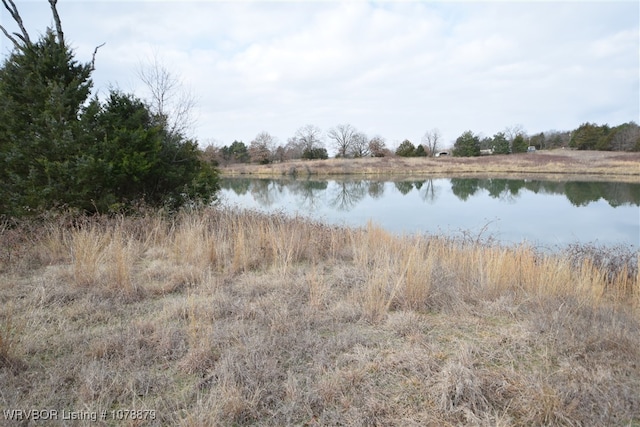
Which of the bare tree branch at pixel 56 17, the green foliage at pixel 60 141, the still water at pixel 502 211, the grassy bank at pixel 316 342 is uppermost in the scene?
the bare tree branch at pixel 56 17

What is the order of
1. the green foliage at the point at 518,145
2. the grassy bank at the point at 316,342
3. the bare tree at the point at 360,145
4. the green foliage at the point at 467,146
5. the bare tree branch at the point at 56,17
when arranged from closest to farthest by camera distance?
1. the grassy bank at the point at 316,342
2. the bare tree branch at the point at 56,17
3. the green foliage at the point at 467,146
4. the green foliage at the point at 518,145
5. the bare tree at the point at 360,145

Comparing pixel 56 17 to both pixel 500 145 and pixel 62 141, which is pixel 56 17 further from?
pixel 500 145

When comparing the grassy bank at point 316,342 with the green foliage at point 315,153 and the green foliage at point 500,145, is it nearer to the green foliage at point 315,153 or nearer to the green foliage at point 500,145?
the green foliage at point 315,153

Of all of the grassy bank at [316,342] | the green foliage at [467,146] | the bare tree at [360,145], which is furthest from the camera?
the bare tree at [360,145]

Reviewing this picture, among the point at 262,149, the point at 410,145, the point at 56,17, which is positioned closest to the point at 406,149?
the point at 410,145

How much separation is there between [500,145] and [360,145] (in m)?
22.0

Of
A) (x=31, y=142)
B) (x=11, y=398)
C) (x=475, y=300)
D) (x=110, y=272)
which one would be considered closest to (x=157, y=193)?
(x=31, y=142)

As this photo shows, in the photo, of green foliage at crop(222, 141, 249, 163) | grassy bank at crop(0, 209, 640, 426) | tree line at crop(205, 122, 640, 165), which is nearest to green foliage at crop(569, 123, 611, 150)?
tree line at crop(205, 122, 640, 165)

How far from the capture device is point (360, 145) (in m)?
58.9

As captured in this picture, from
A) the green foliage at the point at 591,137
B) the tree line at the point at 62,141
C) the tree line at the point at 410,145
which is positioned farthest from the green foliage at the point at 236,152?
the green foliage at the point at 591,137

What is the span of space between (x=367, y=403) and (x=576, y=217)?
14.5 m

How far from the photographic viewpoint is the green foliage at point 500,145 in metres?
52.4

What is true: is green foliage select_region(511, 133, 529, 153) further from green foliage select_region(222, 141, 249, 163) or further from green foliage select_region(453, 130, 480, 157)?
green foliage select_region(222, 141, 249, 163)

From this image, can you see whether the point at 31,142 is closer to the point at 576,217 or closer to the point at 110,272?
the point at 110,272
